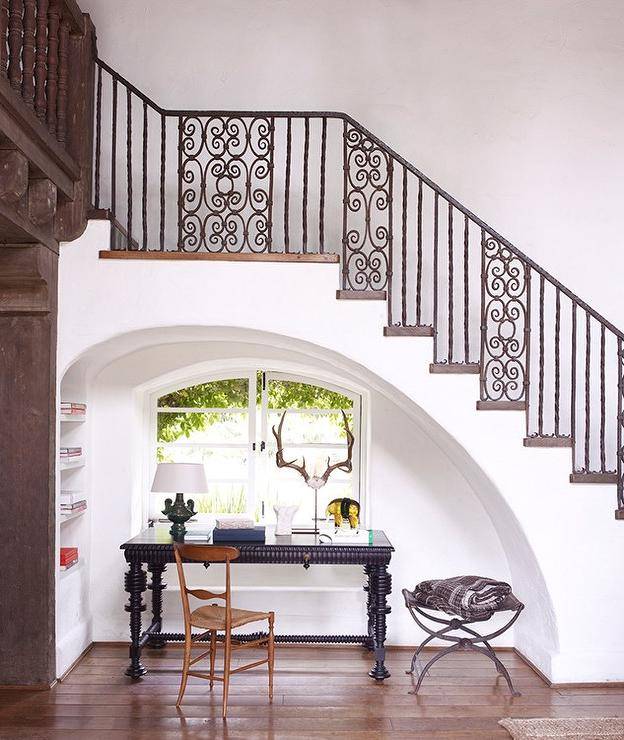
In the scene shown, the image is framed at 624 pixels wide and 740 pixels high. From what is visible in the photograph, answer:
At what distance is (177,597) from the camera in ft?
21.3

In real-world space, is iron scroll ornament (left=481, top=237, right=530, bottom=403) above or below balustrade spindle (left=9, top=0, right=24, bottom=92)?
below

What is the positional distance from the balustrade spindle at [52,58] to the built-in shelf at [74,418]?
195cm

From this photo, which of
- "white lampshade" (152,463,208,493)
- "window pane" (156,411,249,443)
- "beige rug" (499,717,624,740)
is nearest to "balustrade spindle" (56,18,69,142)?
"white lampshade" (152,463,208,493)

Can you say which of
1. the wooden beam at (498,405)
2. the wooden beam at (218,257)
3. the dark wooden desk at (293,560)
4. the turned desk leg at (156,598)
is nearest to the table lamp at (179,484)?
the dark wooden desk at (293,560)

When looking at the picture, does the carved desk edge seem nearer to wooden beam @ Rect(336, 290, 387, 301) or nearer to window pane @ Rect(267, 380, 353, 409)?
window pane @ Rect(267, 380, 353, 409)

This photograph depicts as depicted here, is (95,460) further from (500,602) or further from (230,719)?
(500,602)

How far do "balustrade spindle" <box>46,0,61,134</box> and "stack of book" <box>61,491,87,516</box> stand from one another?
244 cm

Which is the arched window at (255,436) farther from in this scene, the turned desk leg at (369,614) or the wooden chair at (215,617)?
the wooden chair at (215,617)

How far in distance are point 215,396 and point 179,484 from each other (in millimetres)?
1225

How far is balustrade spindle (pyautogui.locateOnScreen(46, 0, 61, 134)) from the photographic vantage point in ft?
16.2

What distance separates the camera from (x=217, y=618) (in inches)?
203

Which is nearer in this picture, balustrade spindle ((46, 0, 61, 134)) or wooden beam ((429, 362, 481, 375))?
balustrade spindle ((46, 0, 61, 134))

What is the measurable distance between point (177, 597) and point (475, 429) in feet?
8.75

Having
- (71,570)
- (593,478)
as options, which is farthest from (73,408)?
(593,478)
